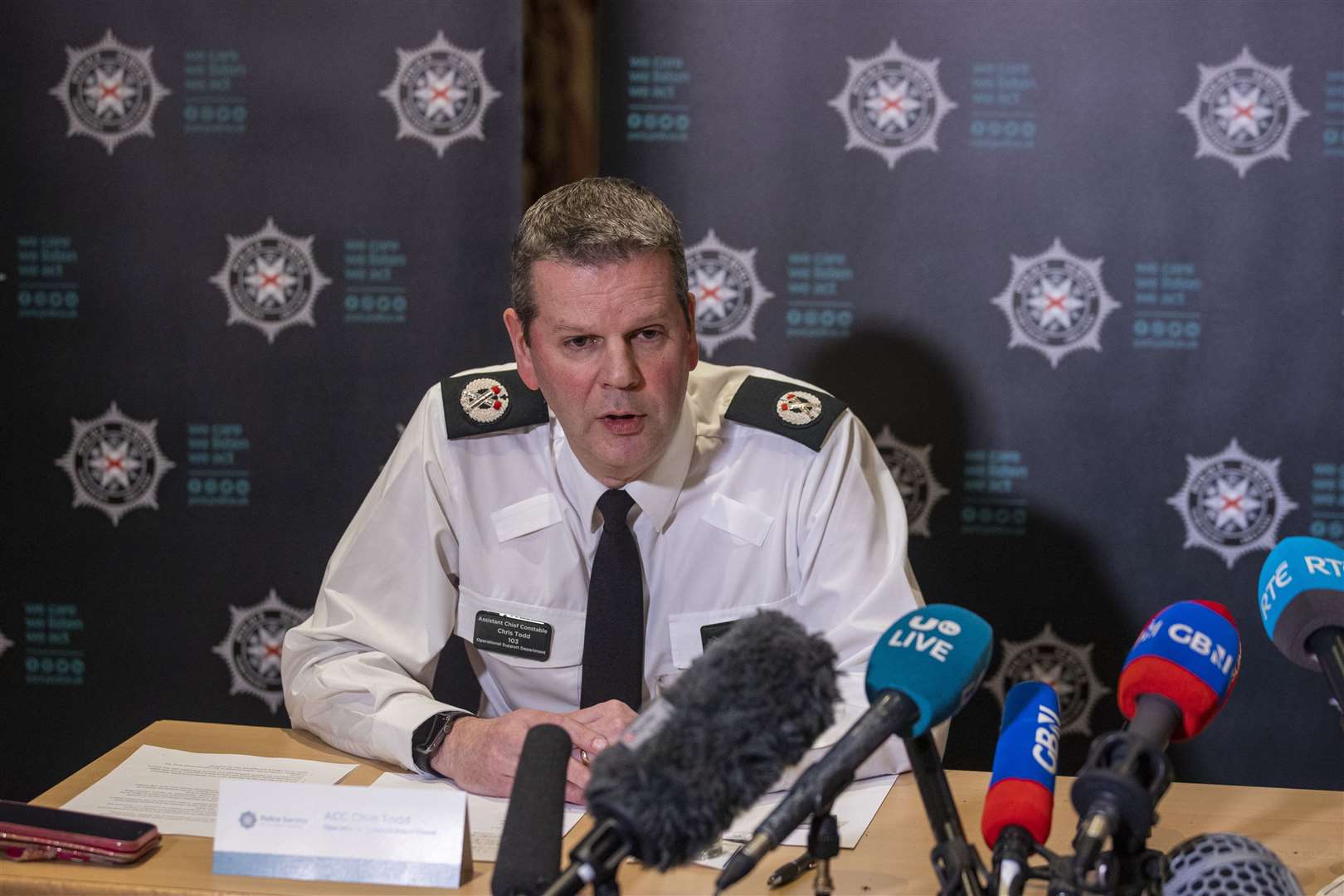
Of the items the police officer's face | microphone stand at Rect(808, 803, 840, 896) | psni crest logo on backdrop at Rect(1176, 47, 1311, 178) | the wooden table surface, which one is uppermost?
psni crest logo on backdrop at Rect(1176, 47, 1311, 178)

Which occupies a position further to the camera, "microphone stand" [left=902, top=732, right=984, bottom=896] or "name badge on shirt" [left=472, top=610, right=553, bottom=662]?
"name badge on shirt" [left=472, top=610, right=553, bottom=662]

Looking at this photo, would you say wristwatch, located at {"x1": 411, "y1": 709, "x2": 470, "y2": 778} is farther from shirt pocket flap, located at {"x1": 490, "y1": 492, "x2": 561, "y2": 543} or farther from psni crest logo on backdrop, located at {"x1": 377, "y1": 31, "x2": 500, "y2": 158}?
psni crest logo on backdrop, located at {"x1": 377, "y1": 31, "x2": 500, "y2": 158}

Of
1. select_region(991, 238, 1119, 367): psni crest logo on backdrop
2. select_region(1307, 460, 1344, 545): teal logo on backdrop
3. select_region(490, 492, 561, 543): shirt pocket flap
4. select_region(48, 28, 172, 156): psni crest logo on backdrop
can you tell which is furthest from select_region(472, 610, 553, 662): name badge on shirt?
select_region(1307, 460, 1344, 545): teal logo on backdrop

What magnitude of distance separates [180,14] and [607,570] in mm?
1592

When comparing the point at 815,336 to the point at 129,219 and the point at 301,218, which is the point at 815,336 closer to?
the point at 301,218

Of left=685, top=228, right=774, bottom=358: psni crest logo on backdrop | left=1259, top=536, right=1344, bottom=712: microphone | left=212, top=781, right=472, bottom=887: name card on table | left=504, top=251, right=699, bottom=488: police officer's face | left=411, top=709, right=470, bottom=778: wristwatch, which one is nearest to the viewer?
left=1259, top=536, right=1344, bottom=712: microphone

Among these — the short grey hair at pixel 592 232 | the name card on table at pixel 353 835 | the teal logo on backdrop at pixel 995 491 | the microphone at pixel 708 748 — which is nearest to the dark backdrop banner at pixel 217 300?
the short grey hair at pixel 592 232

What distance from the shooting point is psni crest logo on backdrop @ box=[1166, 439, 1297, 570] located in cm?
244

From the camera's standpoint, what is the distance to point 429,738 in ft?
4.90

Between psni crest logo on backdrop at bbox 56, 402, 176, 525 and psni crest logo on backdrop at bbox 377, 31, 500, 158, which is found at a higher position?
psni crest logo on backdrop at bbox 377, 31, 500, 158

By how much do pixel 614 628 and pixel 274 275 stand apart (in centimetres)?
124

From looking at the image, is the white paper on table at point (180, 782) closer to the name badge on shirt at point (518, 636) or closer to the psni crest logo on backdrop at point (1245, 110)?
→ the name badge on shirt at point (518, 636)

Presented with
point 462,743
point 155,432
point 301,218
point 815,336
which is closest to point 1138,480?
point 815,336

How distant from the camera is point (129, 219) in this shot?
8.45 feet
